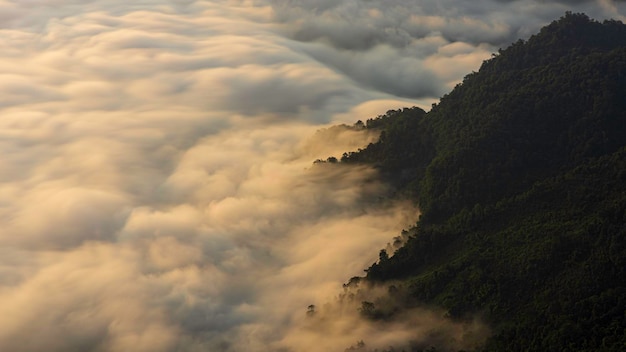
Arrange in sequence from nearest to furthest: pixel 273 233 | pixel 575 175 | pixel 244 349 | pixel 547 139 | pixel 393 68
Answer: pixel 244 349 → pixel 575 175 → pixel 547 139 → pixel 273 233 → pixel 393 68

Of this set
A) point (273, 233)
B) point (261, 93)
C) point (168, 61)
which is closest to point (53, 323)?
point (273, 233)

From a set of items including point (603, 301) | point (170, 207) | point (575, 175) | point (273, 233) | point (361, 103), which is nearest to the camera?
point (603, 301)

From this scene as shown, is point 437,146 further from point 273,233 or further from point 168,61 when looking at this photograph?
point 168,61

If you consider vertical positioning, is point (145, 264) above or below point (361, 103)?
below

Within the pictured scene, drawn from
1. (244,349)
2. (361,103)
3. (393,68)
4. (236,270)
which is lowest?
(244,349)

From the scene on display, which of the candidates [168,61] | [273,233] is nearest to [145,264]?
[273,233]

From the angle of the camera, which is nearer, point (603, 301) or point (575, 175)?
point (603, 301)
